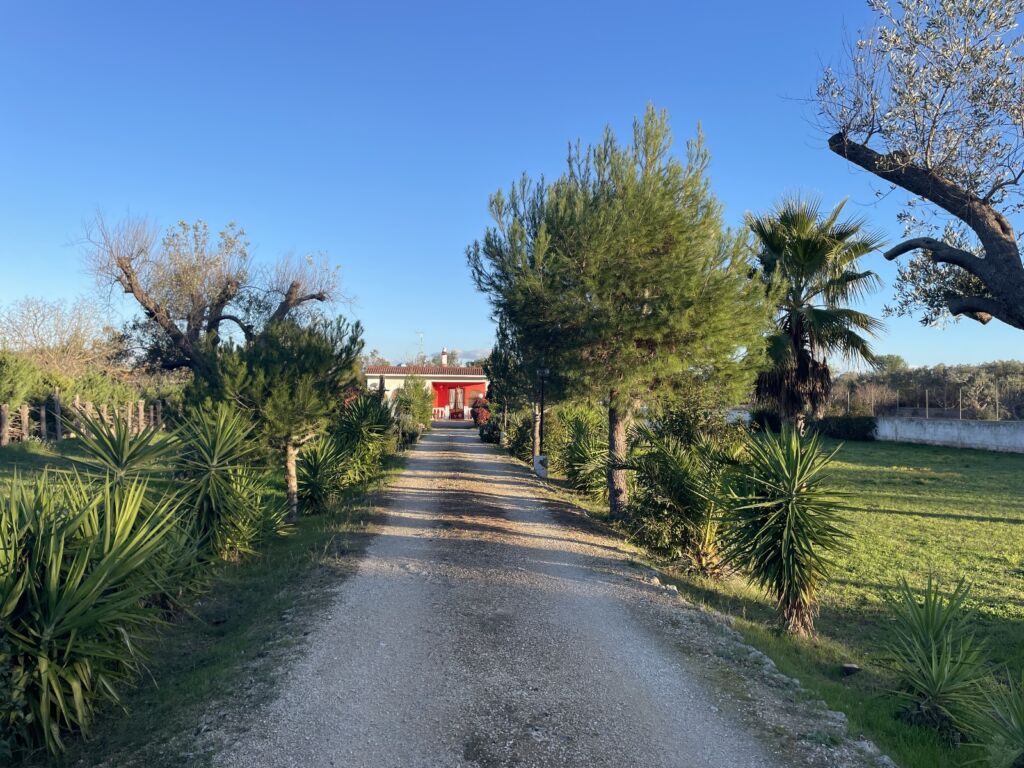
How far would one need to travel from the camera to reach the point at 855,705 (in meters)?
5.01

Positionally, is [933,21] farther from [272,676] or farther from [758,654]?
[272,676]

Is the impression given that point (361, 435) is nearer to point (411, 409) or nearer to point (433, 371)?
point (411, 409)

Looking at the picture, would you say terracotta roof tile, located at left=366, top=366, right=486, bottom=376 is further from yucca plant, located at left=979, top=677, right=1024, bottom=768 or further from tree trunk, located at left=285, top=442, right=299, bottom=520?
yucca plant, located at left=979, top=677, right=1024, bottom=768

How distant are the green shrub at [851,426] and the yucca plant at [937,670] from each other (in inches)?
1345

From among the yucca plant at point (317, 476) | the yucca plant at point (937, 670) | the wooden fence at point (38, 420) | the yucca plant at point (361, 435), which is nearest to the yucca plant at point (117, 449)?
the yucca plant at point (317, 476)

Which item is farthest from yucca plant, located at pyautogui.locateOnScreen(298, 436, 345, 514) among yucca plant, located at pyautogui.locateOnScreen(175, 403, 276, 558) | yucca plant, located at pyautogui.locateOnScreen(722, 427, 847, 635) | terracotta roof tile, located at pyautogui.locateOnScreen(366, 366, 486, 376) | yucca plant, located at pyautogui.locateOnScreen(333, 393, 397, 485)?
terracotta roof tile, located at pyautogui.locateOnScreen(366, 366, 486, 376)

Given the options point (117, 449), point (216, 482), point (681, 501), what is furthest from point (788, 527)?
point (117, 449)

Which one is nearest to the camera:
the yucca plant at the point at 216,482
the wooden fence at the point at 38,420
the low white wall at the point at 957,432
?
the yucca plant at the point at 216,482

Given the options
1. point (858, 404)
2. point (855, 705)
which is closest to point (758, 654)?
point (855, 705)

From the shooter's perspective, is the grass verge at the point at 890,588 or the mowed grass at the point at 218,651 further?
the grass verge at the point at 890,588

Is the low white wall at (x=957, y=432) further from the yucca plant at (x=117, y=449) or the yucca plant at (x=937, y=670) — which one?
the yucca plant at (x=117, y=449)

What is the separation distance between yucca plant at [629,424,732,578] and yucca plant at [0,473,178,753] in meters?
6.95

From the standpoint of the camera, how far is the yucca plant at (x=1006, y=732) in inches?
132

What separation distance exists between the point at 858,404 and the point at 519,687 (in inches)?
1552
